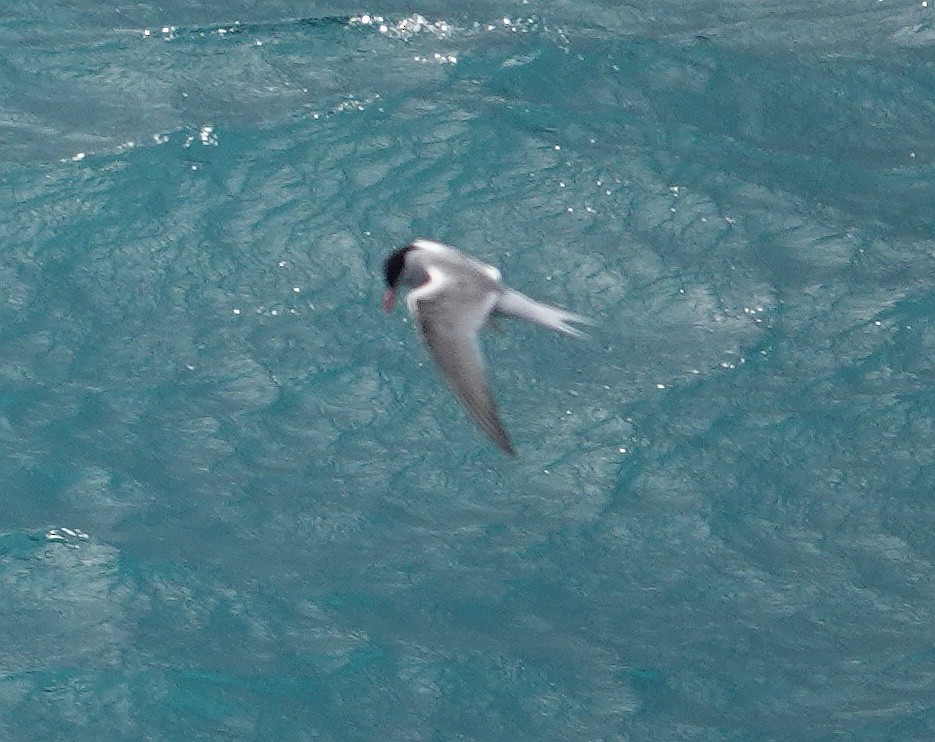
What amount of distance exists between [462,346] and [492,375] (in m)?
2.28

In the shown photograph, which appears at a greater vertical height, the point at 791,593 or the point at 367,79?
the point at 367,79

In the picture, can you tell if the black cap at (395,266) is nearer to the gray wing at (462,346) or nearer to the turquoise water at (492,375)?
the gray wing at (462,346)

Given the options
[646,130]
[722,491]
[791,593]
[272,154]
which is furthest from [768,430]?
[272,154]

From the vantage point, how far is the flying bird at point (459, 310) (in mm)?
4102

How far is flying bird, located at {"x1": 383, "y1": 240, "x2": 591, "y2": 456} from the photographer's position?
4.10m

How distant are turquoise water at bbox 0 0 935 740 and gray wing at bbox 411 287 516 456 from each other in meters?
1.73

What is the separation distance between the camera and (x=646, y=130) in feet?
25.4

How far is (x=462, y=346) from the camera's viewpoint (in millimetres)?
4262

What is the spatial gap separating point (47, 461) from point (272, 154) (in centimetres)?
227

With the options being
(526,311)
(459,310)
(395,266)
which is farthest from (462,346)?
(395,266)

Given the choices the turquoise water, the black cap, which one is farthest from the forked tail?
the turquoise water

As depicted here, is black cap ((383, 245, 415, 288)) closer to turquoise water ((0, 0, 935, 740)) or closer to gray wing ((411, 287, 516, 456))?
gray wing ((411, 287, 516, 456))

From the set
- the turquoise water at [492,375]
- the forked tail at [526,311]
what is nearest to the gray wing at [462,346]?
the forked tail at [526,311]

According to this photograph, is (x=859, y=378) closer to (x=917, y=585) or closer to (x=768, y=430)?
(x=768, y=430)
